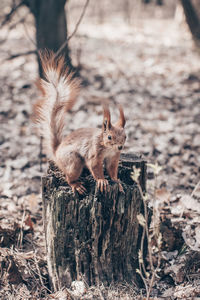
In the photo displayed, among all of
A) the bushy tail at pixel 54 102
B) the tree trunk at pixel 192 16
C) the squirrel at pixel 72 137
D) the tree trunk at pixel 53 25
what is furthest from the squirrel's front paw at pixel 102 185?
the tree trunk at pixel 192 16

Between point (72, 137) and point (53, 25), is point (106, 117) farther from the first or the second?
point (53, 25)

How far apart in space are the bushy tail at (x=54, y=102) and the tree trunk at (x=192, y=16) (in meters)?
3.04

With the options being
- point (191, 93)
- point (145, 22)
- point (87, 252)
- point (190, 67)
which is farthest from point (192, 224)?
point (145, 22)

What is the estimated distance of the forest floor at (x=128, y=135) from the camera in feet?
7.86

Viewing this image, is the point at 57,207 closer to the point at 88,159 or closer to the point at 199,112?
the point at 88,159

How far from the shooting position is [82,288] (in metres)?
2.28

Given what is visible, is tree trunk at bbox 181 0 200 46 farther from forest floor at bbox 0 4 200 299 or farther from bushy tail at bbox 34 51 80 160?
bushy tail at bbox 34 51 80 160

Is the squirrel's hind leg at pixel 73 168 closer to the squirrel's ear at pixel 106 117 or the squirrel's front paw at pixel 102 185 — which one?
the squirrel's front paw at pixel 102 185

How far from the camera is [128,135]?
4.55 metres

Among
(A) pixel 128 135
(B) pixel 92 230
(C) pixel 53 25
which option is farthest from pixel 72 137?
(C) pixel 53 25

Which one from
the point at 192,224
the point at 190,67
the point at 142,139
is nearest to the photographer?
the point at 192,224

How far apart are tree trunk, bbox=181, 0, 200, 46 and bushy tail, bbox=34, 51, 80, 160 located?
3.04 metres

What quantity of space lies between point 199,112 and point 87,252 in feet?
11.5

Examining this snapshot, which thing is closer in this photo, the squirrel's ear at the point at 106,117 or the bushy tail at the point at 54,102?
the squirrel's ear at the point at 106,117
